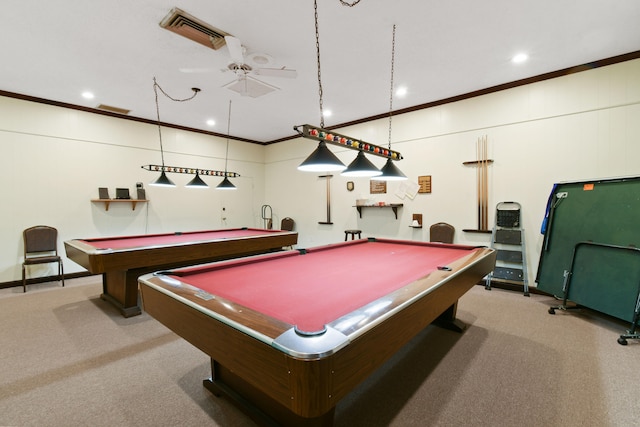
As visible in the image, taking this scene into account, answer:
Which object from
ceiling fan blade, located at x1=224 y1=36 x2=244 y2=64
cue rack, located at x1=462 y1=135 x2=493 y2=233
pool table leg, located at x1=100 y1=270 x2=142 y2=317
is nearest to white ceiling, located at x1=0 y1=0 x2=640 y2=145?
ceiling fan blade, located at x1=224 y1=36 x2=244 y2=64

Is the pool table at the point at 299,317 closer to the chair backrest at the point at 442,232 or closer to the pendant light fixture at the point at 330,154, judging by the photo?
the pendant light fixture at the point at 330,154

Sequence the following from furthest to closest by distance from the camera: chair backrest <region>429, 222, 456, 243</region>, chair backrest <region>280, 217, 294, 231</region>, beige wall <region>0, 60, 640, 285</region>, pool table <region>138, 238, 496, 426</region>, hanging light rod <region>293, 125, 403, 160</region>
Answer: chair backrest <region>280, 217, 294, 231</region>
chair backrest <region>429, 222, 456, 243</region>
beige wall <region>0, 60, 640, 285</region>
hanging light rod <region>293, 125, 403, 160</region>
pool table <region>138, 238, 496, 426</region>

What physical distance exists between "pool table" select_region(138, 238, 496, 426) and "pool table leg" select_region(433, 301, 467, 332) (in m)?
0.63

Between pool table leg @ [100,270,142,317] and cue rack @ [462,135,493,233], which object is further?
cue rack @ [462,135,493,233]

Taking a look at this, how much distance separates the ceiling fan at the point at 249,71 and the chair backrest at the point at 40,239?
12.1ft

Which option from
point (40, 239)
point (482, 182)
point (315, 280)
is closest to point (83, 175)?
point (40, 239)

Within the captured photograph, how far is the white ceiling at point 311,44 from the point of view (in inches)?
98.9

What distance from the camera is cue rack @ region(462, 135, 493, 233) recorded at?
168 inches

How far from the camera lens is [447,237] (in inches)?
178

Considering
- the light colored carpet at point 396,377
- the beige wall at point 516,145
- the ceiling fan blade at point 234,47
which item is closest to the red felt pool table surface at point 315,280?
the light colored carpet at point 396,377

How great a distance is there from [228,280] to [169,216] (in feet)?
16.1

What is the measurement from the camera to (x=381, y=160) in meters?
5.49

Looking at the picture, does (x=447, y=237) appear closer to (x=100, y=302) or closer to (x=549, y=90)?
(x=549, y=90)

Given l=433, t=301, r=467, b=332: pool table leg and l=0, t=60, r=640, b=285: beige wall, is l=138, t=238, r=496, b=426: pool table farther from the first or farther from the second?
l=0, t=60, r=640, b=285: beige wall
